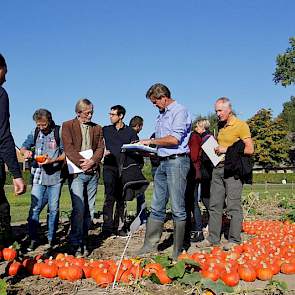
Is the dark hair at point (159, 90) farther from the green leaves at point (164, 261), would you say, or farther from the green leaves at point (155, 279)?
the green leaves at point (155, 279)

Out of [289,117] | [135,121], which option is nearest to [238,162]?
[135,121]

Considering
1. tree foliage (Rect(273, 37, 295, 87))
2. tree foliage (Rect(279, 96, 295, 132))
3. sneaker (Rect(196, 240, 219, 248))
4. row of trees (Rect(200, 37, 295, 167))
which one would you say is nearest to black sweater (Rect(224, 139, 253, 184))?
sneaker (Rect(196, 240, 219, 248))

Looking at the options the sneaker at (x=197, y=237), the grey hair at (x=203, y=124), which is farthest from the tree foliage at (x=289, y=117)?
the sneaker at (x=197, y=237)

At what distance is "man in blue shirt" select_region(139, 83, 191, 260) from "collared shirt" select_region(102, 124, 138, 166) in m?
1.79

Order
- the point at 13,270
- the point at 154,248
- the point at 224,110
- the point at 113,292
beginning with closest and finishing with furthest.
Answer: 1. the point at 113,292
2. the point at 13,270
3. the point at 154,248
4. the point at 224,110

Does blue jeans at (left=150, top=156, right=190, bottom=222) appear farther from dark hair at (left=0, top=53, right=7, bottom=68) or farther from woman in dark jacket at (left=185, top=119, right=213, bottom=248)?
dark hair at (left=0, top=53, right=7, bottom=68)

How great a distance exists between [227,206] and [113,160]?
2.00 m

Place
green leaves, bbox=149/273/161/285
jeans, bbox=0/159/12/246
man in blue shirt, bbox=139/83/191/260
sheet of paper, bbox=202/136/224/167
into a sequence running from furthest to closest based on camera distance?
1. sheet of paper, bbox=202/136/224/167
2. man in blue shirt, bbox=139/83/191/260
3. green leaves, bbox=149/273/161/285
4. jeans, bbox=0/159/12/246

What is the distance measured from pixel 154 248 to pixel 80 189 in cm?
120

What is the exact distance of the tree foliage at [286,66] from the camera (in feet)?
153

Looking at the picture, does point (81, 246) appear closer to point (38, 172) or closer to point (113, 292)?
point (38, 172)

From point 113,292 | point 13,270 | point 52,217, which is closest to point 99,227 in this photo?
point 52,217

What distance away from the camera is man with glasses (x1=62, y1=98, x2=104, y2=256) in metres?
5.70

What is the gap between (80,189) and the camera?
573cm
